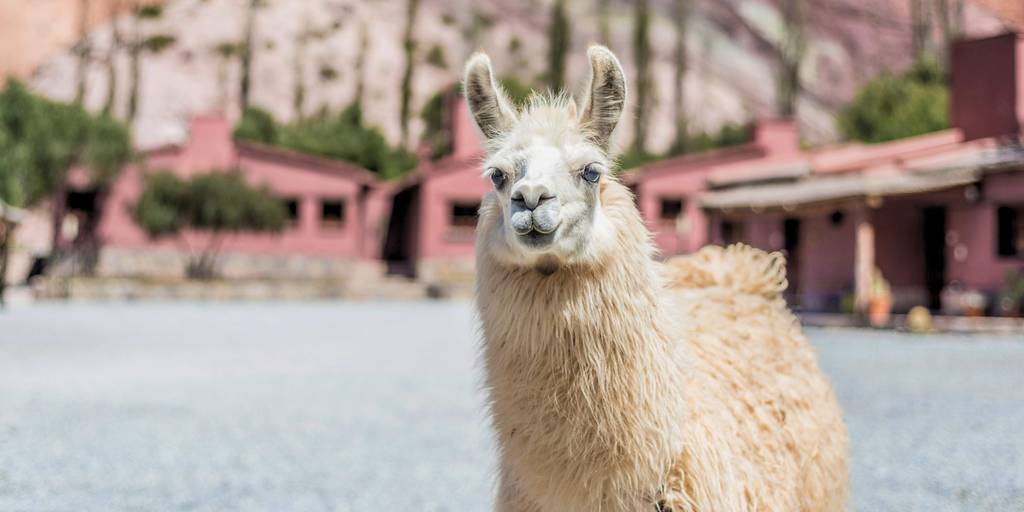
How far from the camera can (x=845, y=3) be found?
120 m

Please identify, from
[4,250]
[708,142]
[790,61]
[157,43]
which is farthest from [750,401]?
[157,43]

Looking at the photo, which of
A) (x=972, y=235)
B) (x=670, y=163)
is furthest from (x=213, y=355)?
(x=670, y=163)

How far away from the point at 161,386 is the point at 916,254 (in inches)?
748

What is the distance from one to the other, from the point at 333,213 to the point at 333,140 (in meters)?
27.9

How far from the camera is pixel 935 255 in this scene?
22406mm

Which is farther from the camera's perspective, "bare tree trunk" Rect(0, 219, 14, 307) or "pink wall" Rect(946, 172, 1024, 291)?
"bare tree trunk" Rect(0, 219, 14, 307)

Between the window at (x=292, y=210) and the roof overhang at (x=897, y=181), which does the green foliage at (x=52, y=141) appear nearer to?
the window at (x=292, y=210)

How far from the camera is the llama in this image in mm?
2584

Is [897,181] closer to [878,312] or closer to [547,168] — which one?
[878,312]

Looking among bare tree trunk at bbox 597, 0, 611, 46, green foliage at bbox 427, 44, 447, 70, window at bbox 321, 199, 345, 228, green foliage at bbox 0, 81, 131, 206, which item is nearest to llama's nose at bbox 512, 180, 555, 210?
green foliage at bbox 0, 81, 131, 206

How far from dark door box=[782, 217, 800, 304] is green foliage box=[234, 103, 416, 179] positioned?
45.6 m

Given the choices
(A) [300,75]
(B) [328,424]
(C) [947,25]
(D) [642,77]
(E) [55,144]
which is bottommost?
(B) [328,424]

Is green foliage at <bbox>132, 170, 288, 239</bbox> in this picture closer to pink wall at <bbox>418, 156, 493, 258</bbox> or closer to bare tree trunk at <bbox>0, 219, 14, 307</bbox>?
pink wall at <bbox>418, 156, 493, 258</bbox>

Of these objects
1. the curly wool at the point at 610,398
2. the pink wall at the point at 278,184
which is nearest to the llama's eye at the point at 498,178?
the curly wool at the point at 610,398
